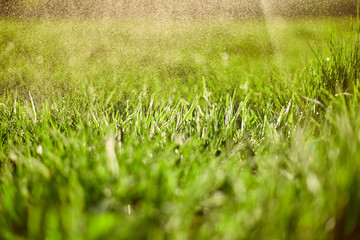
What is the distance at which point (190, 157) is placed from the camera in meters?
0.53

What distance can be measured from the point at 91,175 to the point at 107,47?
1.87 m

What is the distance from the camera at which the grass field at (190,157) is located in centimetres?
33

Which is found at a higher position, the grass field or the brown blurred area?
the brown blurred area

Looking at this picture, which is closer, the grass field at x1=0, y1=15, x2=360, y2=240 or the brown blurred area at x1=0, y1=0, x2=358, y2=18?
the grass field at x1=0, y1=15, x2=360, y2=240

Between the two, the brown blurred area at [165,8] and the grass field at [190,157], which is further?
the brown blurred area at [165,8]

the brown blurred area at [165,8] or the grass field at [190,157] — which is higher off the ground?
the brown blurred area at [165,8]

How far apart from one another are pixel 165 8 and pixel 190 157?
7.15ft

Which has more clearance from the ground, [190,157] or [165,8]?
[165,8]

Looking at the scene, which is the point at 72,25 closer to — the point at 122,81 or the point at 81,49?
the point at 81,49

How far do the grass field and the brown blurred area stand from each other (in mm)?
869

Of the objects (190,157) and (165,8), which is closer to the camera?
(190,157)

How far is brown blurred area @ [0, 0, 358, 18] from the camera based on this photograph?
2393 millimetres

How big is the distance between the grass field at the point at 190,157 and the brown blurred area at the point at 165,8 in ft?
2.85

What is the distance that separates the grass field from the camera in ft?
1.07
